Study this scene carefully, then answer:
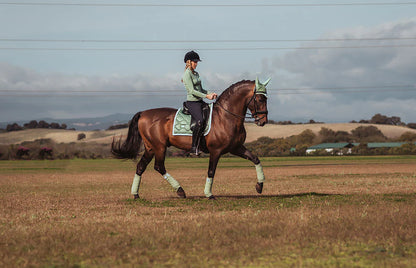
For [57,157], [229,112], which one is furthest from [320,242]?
[57,157]

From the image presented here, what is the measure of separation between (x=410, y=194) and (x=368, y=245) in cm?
908

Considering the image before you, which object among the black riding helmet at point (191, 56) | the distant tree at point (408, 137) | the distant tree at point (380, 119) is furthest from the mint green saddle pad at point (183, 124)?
the distant tree at point (380, 119)

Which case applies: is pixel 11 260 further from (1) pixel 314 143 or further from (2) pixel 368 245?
(1) pixel 314 143

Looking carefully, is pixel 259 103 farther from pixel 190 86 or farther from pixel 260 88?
pixel 190 86

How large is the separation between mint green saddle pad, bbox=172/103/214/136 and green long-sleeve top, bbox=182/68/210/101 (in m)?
0.55

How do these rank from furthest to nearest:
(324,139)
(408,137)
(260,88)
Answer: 1. (324,139)
2. (408,137)
3. (260,88)

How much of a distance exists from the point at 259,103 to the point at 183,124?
241 cm

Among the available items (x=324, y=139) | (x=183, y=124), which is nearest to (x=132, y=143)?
(x=183, y=124)

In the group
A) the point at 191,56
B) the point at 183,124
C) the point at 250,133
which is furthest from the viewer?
the point at 250,133

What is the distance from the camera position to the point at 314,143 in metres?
109

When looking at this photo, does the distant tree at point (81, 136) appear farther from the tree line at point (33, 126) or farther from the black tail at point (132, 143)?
the black tail at point (132, 143)

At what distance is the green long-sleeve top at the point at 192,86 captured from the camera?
14555 millimetres

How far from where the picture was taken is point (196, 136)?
14.5 meters

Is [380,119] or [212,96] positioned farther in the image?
[380,119]
